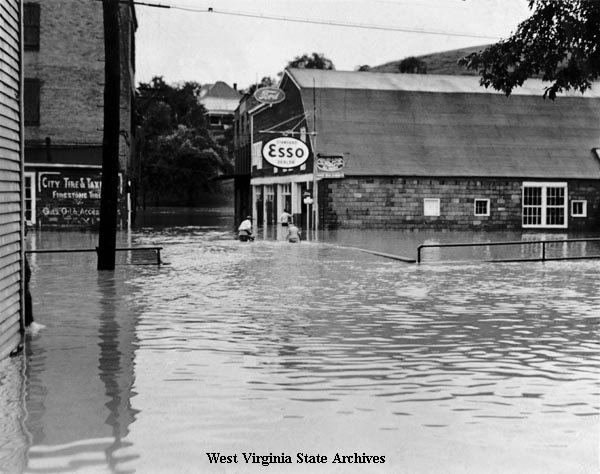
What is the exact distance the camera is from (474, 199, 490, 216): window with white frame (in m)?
52.8

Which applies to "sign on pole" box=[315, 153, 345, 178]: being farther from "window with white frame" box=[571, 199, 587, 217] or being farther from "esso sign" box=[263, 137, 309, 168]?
"window with white frame" box=[571, 199, 587, 217]

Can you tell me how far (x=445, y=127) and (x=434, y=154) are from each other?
2.75 m

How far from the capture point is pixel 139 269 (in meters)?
22.3

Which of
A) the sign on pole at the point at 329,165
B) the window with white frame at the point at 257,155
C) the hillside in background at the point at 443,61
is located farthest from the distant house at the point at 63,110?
the hillside in background at the point at 443,61

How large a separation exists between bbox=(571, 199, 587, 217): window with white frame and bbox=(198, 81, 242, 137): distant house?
8880 centimetres

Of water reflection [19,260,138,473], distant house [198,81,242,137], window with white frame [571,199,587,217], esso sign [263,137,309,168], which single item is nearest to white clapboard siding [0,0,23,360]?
water reflection [19,260,138,473]

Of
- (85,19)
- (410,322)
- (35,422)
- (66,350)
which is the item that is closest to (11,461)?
(35,422)

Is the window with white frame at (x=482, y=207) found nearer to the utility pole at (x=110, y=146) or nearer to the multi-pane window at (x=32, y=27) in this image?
the multi-pane window at (x=32, y=27)

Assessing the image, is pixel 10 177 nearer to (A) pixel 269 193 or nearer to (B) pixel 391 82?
(B) pixel 391 82

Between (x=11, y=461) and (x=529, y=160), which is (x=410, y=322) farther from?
(x=529, y=160)

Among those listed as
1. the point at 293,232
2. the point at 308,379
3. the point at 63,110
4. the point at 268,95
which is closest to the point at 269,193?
the point at 268,95

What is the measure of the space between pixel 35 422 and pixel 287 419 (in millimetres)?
1839

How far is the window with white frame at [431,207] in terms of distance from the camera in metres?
51.8

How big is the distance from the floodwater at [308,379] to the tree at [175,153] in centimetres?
7572
